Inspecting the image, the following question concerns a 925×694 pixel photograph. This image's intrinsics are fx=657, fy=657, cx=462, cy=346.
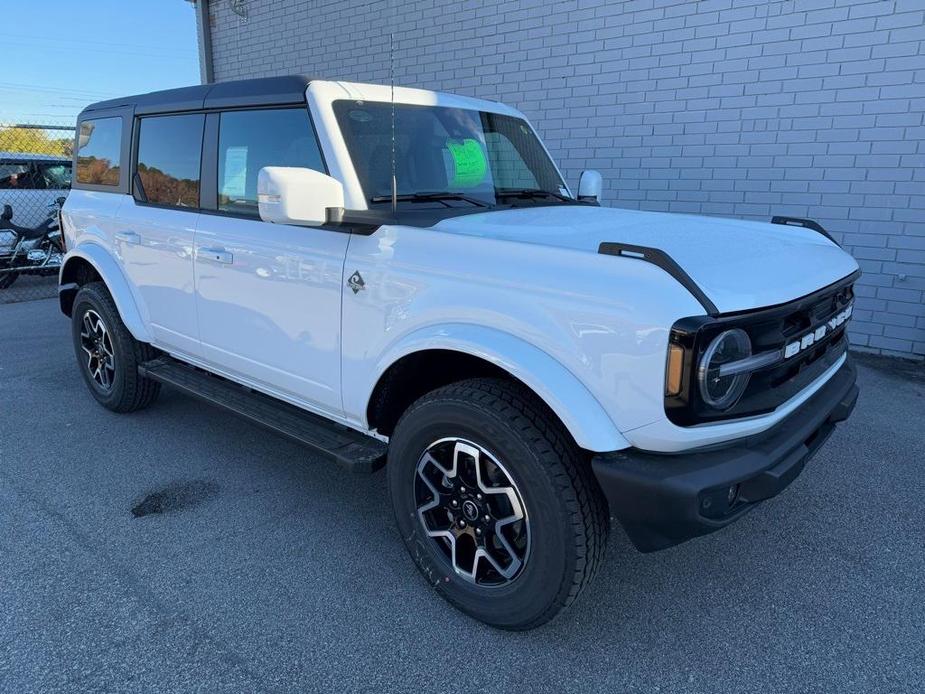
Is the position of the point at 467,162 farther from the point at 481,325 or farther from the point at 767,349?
the point at 767,349

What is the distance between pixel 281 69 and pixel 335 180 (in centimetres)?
928

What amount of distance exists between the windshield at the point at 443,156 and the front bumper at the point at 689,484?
5.18 feet

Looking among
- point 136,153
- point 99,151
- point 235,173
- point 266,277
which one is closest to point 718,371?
point 266,277

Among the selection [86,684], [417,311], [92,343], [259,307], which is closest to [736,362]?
[417,311]

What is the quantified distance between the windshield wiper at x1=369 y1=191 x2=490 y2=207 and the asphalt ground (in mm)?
1555

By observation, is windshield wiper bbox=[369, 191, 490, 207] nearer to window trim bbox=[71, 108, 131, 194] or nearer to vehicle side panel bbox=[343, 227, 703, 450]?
vehicle side panel bbox=[343, 227, 703, 450]

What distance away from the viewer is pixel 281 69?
35.2 ft

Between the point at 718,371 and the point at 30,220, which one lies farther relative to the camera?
the point at 30,220

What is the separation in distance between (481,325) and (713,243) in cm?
95

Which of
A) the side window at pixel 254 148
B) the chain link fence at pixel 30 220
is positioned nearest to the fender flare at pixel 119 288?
the side window at pixel 254 148

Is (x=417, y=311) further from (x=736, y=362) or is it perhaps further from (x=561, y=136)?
(x=561, y=136)

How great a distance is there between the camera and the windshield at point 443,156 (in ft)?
9.73

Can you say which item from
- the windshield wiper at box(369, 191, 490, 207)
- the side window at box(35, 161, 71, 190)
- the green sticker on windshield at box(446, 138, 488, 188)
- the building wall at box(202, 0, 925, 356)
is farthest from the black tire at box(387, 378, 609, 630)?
the side window at box(35, 161, 71, 190)

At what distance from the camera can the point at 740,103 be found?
20.8ft
